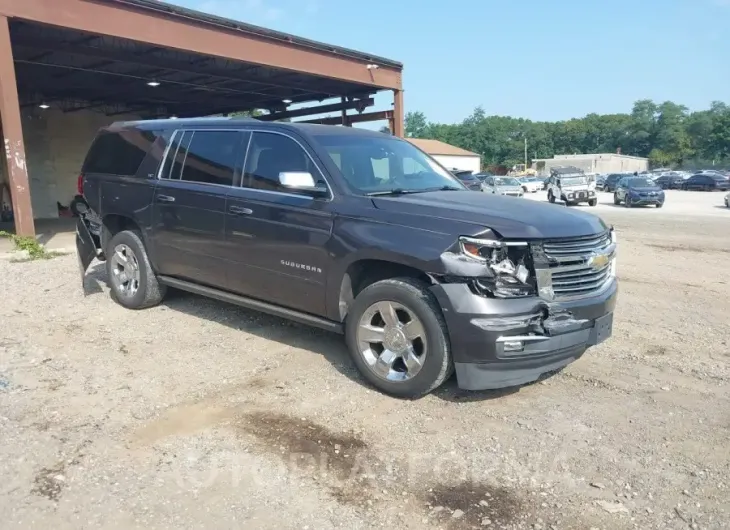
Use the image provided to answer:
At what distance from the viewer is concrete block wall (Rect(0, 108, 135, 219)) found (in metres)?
23.2

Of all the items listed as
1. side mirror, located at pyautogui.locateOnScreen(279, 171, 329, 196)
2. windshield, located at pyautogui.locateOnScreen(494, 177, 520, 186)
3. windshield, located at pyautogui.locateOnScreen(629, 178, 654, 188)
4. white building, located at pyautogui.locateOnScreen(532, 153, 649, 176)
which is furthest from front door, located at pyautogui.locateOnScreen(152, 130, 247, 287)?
white building, located at pyautogui.locateOnScreen(532, 153, 649, 176)

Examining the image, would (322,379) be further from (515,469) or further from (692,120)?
(692,120)

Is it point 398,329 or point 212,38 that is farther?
point 212,38

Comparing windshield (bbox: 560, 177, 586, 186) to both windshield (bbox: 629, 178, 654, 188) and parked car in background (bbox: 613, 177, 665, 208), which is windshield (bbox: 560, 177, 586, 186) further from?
windshield (bbox: 629, 178, 654, 188)

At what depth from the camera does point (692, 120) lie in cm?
11644

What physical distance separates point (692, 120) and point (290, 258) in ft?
429

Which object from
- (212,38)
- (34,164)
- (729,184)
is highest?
(212,38)

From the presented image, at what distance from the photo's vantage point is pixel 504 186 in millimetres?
37656

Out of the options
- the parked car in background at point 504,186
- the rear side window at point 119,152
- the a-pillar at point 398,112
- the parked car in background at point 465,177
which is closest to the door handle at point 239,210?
the rear side window at point 119,152

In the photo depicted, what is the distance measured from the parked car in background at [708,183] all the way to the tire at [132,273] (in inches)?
1975

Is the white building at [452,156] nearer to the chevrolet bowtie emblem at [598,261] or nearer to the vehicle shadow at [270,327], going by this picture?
the vehicle shadow at [270,327]

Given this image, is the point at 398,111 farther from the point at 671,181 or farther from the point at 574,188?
the point at 671,181

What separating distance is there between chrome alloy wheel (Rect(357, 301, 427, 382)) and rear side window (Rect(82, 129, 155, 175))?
342 cm

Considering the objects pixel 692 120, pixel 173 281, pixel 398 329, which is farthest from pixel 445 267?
pixel 692 120
